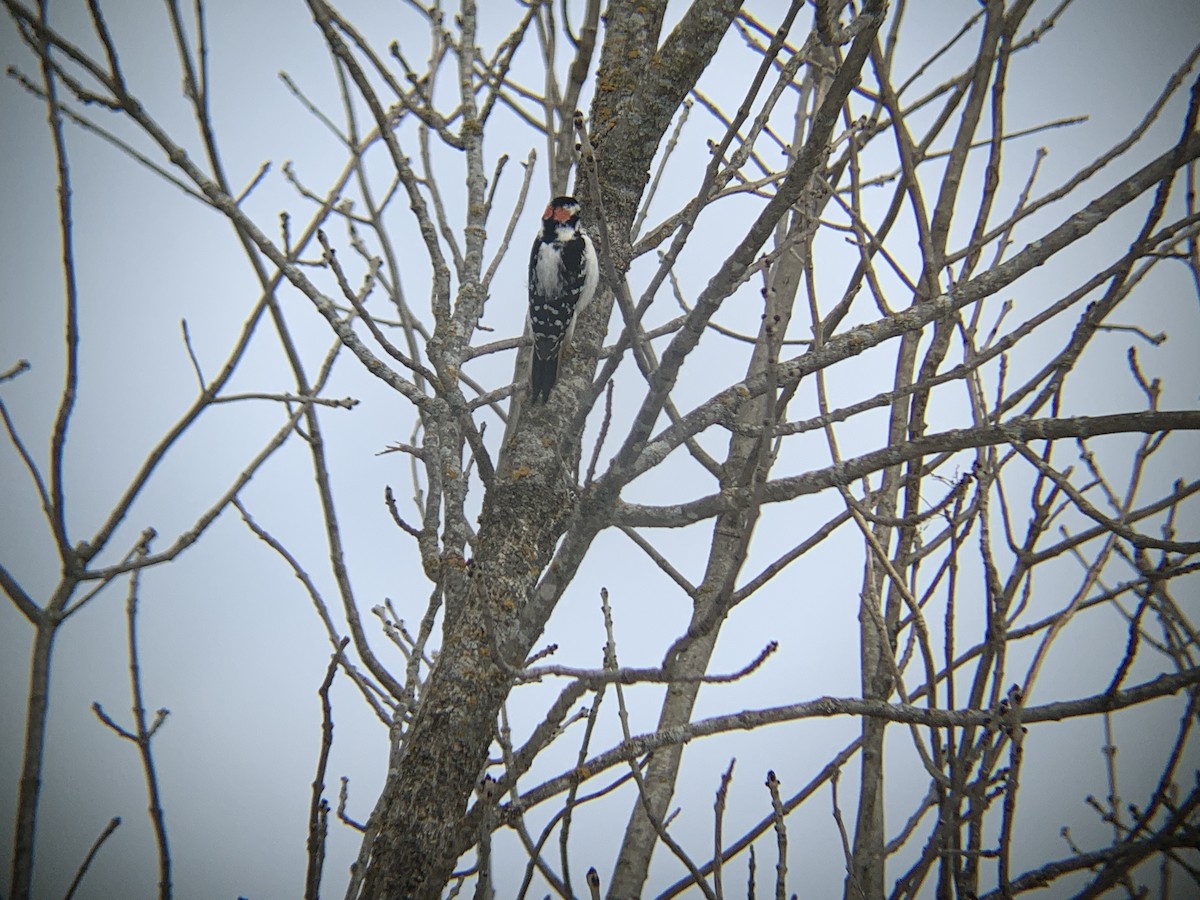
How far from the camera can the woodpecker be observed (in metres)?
4.01

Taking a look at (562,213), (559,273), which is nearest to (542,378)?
(562,213)

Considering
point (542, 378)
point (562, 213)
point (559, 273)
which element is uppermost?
point (559, 273)

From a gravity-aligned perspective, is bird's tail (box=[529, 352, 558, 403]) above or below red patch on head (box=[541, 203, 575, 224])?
below

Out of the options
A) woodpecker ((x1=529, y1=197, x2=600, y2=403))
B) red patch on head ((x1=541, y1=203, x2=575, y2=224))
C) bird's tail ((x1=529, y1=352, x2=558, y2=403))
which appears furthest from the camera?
woodpecker ((x1=529, y1=197, x2=600, y2=403))

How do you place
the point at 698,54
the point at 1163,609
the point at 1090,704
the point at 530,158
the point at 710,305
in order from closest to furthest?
the point at 1090,704, the point at 710,305, the point at 1163,609, the point at 698,54, the point at 530,158

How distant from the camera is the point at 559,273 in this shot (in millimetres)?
4527

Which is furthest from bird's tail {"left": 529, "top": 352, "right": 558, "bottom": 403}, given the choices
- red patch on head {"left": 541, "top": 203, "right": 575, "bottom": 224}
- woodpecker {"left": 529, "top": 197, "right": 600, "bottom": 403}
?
red patch on head {"left": 541, "top": 203, "right": 575, "bottom": 224}

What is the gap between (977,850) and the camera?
5.97 feet

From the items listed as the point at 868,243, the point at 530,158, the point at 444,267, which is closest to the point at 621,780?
the point at 444,267

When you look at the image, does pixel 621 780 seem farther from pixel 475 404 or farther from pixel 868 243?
pixel 868 243

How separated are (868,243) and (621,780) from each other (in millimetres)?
1576

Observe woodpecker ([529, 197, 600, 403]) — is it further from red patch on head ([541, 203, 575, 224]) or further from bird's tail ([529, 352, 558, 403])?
bird's tail ([529, 352, 558, 403])

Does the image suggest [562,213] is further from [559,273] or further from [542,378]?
[542,378]

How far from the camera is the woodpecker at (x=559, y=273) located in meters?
4.01
